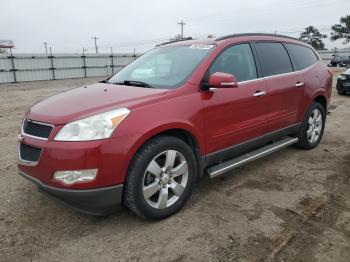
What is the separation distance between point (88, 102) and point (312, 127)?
150 inches

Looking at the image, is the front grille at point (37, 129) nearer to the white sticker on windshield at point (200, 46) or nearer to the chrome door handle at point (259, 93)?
the white sticker on windshield at point (200, 46)

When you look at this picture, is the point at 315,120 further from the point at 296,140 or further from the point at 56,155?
the point at 56,155

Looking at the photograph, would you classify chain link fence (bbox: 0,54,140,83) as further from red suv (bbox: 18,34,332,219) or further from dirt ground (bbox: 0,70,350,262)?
dirt ground (bbox: 0,70,350,262)

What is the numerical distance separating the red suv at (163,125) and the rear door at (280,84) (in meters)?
0.02

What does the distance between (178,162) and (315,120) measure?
10.3ft

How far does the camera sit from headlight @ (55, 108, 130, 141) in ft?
9.26

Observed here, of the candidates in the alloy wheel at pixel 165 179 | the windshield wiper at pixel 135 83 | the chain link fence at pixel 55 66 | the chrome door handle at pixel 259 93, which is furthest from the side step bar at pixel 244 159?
the chain link fence at pixel 55 66

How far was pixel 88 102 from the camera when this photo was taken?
320 cm

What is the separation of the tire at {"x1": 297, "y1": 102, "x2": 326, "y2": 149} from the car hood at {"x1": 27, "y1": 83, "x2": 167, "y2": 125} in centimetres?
287

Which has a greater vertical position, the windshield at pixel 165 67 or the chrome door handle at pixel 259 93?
the windshield at pixel 165 67

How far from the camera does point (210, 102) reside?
359 centimetres

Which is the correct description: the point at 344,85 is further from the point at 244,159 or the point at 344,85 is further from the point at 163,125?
the point at 163,125

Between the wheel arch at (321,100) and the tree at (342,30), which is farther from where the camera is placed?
the tree at (342,30)

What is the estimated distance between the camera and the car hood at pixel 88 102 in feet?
9.77
